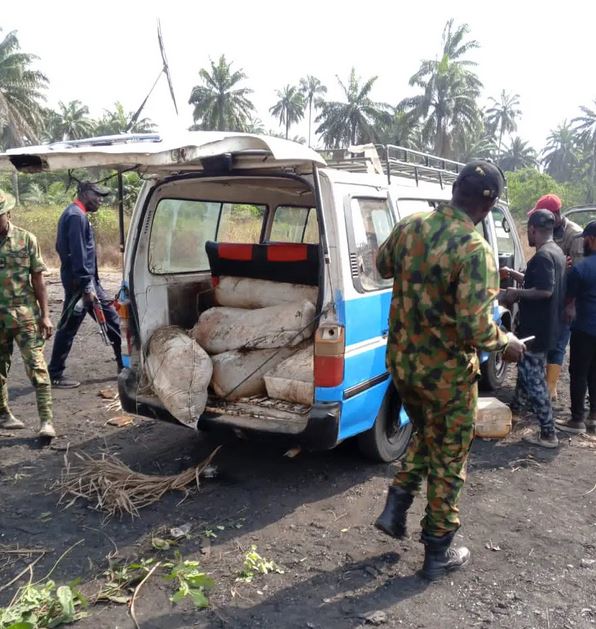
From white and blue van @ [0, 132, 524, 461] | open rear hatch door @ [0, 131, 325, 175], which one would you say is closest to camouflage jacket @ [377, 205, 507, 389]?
white and blue van @ [0, 132, 524, 461]

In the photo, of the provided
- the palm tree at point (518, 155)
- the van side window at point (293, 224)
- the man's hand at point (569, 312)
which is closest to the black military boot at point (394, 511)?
the man's hand at point (569, 312)

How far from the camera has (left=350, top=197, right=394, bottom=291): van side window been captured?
3.54 m

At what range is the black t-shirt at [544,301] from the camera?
4395mm

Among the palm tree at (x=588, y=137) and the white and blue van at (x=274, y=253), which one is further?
the palm tree at (x=588, y=137)

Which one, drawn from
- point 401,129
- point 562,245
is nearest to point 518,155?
point 401,129

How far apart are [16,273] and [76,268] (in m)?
1.27

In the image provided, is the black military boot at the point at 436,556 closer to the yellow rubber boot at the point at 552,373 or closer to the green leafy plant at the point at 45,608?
the green leafy plant at the point at 45,608

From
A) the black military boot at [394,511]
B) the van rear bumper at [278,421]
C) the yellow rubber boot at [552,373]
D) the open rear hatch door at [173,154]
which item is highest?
the open rear hatch door at [173,154]

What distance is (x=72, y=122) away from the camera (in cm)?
5028

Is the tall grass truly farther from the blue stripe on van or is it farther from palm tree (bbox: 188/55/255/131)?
palm tree (bbox: 188/55/255/131)

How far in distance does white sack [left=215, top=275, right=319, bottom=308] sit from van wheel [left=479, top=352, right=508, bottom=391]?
2.29 metres

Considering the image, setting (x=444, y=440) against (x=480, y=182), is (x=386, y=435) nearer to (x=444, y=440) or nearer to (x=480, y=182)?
(x=444, y=440)

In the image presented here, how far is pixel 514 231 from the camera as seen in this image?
626 cm

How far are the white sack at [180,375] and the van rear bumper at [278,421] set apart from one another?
10 centimetres
